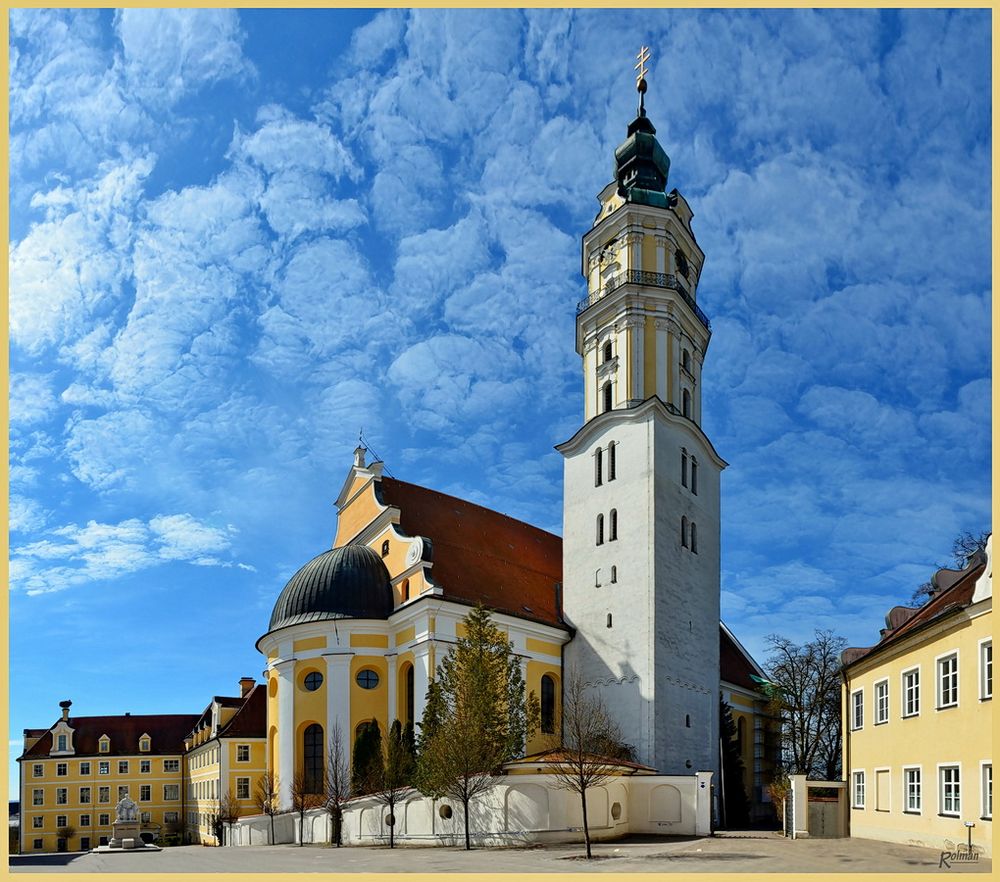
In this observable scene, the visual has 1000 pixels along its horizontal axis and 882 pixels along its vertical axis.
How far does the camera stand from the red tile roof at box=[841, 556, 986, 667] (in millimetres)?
22203

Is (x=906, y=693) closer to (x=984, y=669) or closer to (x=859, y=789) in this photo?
(x=984, y=669)

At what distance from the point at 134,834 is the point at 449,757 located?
2471 cm

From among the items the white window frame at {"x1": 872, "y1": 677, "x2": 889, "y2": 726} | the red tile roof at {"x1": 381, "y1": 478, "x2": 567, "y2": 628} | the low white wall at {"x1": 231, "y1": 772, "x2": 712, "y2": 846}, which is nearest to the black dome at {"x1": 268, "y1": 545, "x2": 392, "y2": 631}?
the red tile roof at {"x1": 381, "y1": 478, "x2": 567, "y2": 628}

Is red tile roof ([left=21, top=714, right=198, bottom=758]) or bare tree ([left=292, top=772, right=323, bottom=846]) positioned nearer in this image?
bare tree ([left=292, top=772, right=323, bottom=846])

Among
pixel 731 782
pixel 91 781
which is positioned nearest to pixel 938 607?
pixel 731 782

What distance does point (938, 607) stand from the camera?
79.7 ft

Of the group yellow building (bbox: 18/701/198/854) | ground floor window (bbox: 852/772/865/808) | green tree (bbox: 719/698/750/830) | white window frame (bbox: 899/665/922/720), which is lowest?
yellow building (bbox: 18/701/198/854)

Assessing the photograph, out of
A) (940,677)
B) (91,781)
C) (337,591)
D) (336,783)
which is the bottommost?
(91,781)

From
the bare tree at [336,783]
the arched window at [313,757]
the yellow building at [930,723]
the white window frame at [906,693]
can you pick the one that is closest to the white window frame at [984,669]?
the yellow building at [930,723]

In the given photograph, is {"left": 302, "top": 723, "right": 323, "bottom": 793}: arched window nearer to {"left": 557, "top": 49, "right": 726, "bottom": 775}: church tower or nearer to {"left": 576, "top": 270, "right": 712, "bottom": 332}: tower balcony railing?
{"left": 557, "top": 49, "right": 726, "bottom": 775}: church tower

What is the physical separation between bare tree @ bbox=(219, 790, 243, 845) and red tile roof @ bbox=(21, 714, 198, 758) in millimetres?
18629

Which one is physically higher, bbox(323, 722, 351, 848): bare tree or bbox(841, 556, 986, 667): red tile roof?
bbox(841, 556, 986, 667): red tile roof

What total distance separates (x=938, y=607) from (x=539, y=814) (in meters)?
12.3

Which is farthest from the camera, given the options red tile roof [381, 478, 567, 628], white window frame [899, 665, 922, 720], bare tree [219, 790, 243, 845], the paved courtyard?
bare tree [219, 790, 243, 845]
